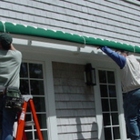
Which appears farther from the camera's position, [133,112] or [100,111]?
[100,111]

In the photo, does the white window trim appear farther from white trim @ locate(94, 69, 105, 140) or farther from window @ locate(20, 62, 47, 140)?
window @ locate(20, 62, 47, 140)

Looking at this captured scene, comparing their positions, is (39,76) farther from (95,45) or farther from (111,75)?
(111,75)

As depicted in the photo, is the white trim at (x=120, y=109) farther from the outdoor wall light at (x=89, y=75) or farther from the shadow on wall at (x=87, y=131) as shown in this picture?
the outdoor wall light at (x=89, y=75)

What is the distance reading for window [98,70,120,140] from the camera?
21.4 ft

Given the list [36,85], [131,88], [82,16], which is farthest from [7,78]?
Result: [82,16]

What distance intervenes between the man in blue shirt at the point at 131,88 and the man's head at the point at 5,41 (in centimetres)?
179

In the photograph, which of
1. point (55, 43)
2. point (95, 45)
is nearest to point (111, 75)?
point (95, 45)

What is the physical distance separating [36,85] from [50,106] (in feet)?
1.16

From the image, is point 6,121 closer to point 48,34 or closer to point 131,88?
point 48,34

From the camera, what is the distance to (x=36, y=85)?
18.0 feet

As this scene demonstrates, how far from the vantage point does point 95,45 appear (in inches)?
221

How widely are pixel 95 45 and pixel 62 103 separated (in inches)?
38.3

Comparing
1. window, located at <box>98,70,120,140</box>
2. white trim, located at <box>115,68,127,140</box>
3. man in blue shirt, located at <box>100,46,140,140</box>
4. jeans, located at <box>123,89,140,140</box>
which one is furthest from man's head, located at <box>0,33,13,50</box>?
white trim, located at <box>115,68,127,140</box>

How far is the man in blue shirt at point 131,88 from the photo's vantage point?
17.3 ft
